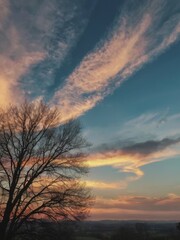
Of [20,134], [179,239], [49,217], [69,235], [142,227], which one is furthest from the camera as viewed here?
[142,227]

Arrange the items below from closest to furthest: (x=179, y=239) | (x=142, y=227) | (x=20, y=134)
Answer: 1. (x=20, y=134)
2. (x=179, y=239)
3. (x=142, y=227)

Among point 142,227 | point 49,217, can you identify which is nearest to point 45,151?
point 49,217

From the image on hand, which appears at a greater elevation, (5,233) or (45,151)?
(45,151)

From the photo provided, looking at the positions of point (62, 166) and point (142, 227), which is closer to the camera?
point (62, 166)

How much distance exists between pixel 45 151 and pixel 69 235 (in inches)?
239

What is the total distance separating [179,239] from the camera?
77250mm

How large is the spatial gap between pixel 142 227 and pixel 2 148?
89979 millimetres

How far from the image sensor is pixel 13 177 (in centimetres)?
2055

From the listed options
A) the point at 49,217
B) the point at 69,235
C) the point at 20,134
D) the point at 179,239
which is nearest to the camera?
the point at 69,235

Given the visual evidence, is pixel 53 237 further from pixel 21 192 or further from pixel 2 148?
pixel 2 148

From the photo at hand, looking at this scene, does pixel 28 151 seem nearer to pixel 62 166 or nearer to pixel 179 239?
pixel 62 166

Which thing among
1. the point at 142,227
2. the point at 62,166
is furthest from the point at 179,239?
the point at 62,166

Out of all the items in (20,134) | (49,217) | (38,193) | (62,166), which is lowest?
(49,217)

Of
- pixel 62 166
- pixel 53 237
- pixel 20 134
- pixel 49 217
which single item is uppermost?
pixel 20 134
